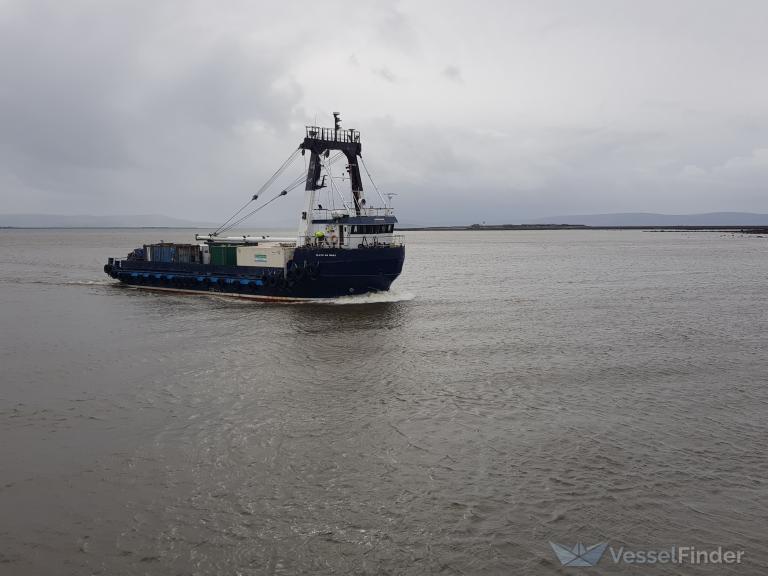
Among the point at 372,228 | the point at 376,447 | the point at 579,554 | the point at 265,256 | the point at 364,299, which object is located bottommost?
the point at 579,554

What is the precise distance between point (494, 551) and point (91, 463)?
9.66 metres

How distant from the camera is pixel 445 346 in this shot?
88.5ft

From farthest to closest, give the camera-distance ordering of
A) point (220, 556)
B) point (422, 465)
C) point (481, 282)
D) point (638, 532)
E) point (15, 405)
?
point (481, 282)
point (15, 405)
point (422, 465)
point (638, 532)
point (220, 556)

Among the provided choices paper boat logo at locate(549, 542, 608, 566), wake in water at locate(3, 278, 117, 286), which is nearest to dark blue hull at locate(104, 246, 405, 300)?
wake in water at locate(3, 278, 117, 286)

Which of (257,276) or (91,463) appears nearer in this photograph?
(91,463)

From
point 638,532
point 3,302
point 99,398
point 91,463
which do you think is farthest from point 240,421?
point 3,302

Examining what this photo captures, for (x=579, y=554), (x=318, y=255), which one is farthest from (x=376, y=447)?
(x=318, y=255)

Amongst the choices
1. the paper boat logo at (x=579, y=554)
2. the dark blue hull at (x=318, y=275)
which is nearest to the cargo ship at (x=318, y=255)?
the dark blue hull at (x=318, y=275)

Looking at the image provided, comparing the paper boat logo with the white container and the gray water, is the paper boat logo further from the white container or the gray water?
the white container

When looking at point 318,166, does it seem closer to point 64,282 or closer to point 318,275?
point 318,275

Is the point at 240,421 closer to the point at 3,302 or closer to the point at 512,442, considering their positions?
the point at 512,442

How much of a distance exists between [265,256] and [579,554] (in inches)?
1385

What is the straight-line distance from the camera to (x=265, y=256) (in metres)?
42.4

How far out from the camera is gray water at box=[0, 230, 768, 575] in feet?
34.3
